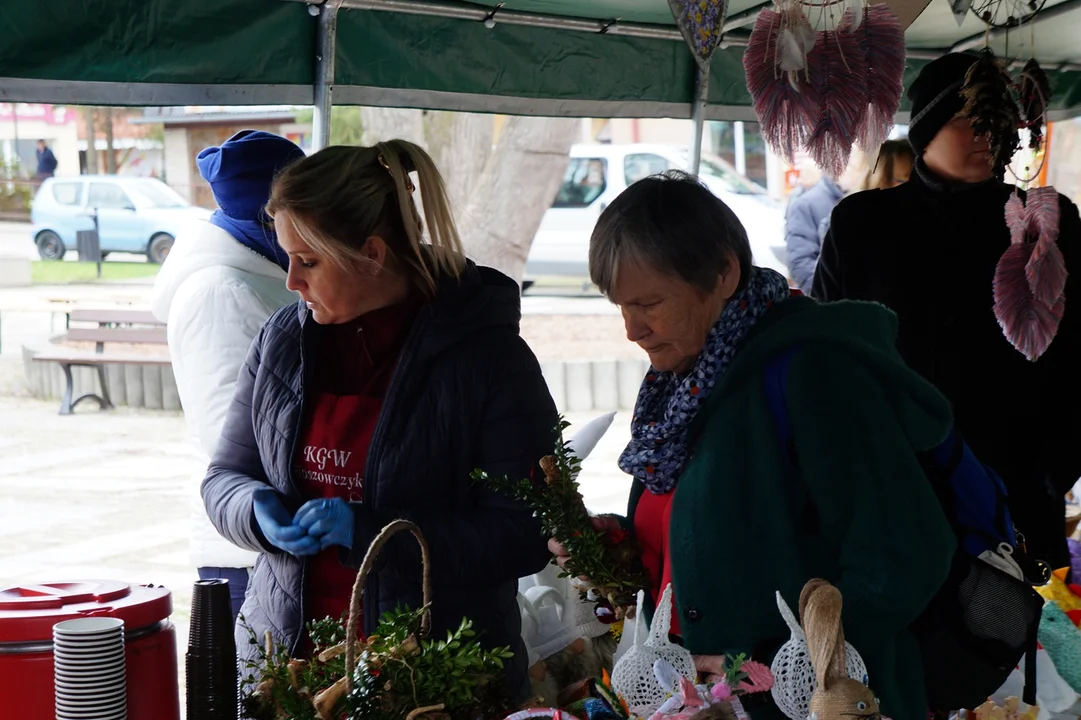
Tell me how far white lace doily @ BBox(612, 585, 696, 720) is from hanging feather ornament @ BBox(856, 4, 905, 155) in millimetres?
1914

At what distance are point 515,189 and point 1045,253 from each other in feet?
21.0

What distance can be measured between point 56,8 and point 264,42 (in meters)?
0.57

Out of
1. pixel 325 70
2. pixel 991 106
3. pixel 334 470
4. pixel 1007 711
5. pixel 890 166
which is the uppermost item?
pixel 325 70

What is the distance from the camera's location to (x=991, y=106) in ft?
8.52

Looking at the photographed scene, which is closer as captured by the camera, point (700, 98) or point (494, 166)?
point (700, 98)

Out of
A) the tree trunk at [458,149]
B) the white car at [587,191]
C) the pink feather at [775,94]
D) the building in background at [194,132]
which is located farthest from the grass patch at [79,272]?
the pink feather at [775,94]

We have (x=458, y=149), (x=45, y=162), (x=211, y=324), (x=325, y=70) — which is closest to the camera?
(x=211, y=324)

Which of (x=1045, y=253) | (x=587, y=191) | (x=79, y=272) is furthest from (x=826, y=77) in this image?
(x=79, y=272)

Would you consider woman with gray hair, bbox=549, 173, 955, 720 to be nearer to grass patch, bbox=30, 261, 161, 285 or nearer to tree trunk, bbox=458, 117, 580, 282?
tree trunk, bbox=458, 117, 580, 282

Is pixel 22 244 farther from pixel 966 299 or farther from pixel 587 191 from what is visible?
pixel 966 299

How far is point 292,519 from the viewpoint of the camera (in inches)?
74.1

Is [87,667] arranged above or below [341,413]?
below

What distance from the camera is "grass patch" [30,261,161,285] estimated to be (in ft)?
55.3

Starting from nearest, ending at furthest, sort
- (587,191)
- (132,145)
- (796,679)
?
(796,679) → (587,191) → (132,145)
